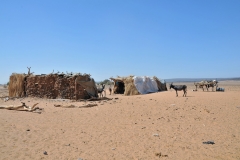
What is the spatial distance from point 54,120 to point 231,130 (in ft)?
24.5

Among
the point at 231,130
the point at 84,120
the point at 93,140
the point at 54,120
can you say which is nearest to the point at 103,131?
the point at 93,140

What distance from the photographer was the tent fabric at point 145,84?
25.4 metres

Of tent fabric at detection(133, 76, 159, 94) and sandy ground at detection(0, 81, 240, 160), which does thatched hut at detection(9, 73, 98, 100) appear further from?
sandy ground at detection(0, 81, 240, 160)

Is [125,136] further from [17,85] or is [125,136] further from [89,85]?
[17,85]

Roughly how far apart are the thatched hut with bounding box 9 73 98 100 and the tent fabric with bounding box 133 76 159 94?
654 centimetres

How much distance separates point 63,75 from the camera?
63.7ft

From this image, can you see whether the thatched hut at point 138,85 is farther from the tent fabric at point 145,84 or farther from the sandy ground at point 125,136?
the sandy ground at point 125,136

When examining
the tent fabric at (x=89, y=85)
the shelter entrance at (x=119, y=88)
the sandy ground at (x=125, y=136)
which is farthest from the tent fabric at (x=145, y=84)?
the sandy ground at (x=125, y=136)

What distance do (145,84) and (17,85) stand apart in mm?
13514

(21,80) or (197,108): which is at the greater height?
(21,80)

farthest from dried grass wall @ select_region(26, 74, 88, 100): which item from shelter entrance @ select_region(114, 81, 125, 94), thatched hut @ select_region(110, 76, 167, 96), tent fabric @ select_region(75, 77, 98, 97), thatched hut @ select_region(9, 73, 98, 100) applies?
shelter entrance @ select_region(114, 81, 125, 94)

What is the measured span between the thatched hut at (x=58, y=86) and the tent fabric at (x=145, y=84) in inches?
258

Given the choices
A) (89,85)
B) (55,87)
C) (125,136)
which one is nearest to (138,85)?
(89,85)

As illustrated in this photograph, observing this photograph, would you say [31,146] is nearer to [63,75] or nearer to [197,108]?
[197,108]
